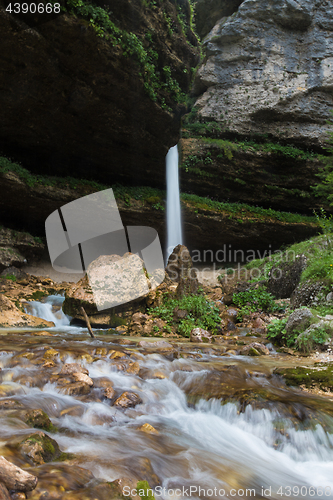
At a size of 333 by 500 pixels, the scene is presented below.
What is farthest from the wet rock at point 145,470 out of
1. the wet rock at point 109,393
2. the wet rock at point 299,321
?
the wet rock at point 299,321

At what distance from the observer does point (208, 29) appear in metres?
20.8

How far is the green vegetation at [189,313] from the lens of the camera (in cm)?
718

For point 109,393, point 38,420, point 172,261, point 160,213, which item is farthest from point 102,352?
point 160,213

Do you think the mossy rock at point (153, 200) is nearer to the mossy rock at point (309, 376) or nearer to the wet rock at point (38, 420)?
the mossy rock at point (309, 376)

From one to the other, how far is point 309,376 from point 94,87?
36.8ft

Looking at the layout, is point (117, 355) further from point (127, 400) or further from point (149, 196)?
point (149, 196)

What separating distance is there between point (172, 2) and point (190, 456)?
1439 centimetres

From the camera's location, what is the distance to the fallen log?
1.37 meters

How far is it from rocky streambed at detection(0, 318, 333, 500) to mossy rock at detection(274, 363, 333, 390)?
0.13 meters

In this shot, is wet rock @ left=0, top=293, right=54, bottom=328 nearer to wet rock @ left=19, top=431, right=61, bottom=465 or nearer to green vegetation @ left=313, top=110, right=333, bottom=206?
wet rock @ left=19, top=431, right=61, bottom=465

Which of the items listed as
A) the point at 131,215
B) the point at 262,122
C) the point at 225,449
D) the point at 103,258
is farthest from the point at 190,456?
the point at 262,122

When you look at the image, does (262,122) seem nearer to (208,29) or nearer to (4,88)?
(208,29)

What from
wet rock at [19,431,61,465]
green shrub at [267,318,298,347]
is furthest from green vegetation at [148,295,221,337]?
wet rock at [19,431,61,465]

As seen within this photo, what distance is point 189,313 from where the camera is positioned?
752cm
